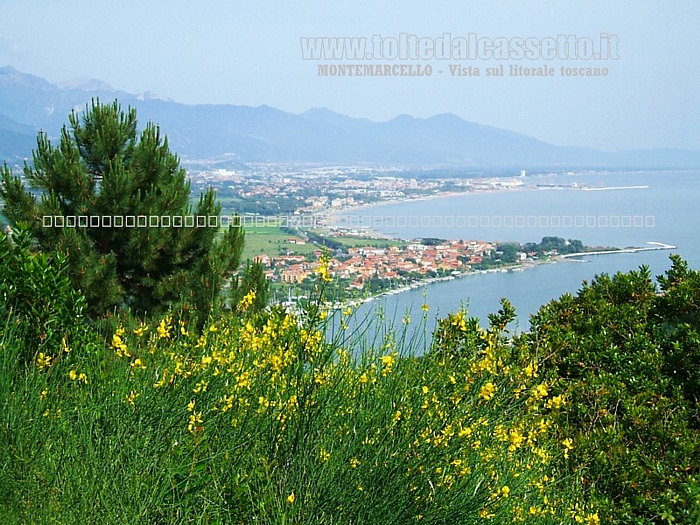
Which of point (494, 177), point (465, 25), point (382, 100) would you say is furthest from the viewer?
point (382, 100)

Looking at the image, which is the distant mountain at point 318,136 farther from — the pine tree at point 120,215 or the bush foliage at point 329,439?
the bush foliage at point 329,439

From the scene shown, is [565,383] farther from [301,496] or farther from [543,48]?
[543,48]

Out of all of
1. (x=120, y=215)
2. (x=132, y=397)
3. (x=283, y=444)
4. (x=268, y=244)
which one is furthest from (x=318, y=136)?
(x=283, y=444)

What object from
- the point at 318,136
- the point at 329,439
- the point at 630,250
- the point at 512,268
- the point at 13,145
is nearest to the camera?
the point at 329,439

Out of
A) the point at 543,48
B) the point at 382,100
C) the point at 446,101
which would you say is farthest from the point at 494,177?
the point at 543,48

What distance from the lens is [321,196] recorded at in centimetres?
1561

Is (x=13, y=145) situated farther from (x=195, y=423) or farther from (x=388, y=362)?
(x=388, y=362)

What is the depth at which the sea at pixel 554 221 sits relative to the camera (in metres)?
5.74

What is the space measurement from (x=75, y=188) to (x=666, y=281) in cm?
670

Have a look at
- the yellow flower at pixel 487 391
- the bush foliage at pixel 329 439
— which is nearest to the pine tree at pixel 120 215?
the bush foliage at pixel 329 439

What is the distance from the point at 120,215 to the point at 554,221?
348 inches

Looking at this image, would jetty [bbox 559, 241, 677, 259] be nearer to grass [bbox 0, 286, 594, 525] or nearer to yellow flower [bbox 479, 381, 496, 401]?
grass [bbox 0, 286, 594, 525]

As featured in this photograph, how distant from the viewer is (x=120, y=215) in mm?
8125

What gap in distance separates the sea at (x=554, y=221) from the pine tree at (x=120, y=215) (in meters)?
3.35
